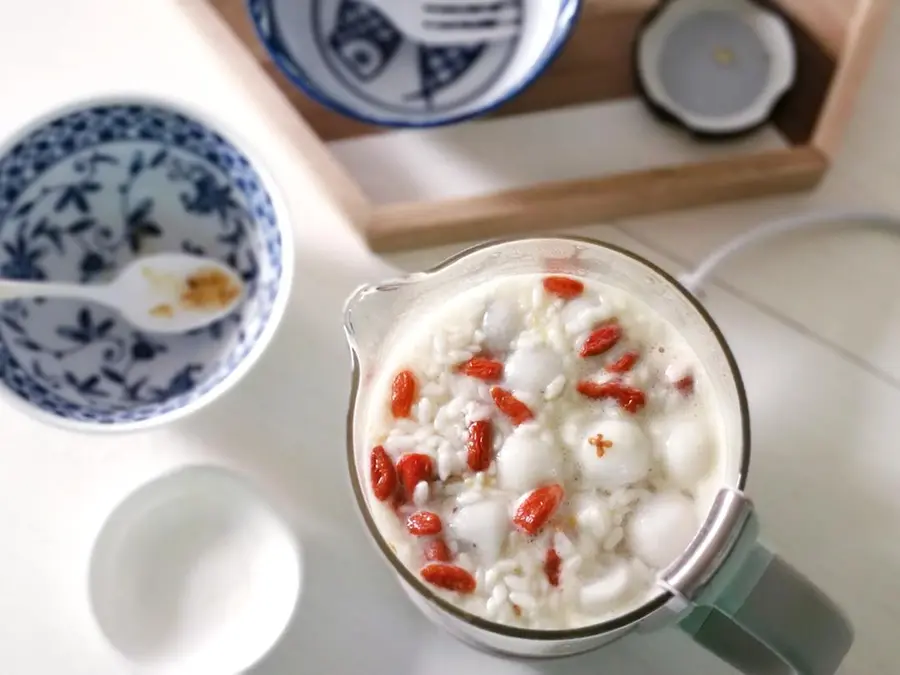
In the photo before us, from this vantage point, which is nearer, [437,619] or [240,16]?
[437,619]

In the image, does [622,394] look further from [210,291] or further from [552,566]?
[210,291]

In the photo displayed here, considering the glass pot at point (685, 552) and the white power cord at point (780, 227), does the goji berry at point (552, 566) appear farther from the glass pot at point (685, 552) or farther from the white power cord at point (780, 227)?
the white power cord at point (780, 227)

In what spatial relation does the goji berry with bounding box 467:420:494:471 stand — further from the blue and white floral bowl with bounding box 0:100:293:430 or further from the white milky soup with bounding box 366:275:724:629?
the blue and white floral bowl with bounding box 0:100:293:430

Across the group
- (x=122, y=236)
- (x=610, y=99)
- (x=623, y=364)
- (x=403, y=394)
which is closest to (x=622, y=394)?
(x=623, y=364)

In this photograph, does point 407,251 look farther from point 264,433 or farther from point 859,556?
point 859,556

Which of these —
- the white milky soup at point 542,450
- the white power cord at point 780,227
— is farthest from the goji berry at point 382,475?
the white power cord at point 780,227

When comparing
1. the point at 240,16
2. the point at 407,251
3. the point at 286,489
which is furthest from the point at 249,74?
the point at 286,489
